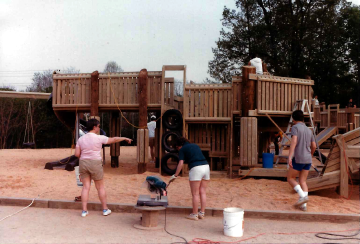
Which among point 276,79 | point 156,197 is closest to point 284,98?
point 276,79

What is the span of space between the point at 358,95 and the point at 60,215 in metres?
28.7

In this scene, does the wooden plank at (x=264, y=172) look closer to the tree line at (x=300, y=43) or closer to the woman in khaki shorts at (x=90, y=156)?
the woman in khaki shorts at (x=90, y=156)

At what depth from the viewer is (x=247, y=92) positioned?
40.5 feet

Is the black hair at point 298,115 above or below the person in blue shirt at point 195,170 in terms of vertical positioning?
above

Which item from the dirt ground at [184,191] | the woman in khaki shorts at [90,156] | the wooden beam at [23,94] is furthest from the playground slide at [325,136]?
the woman in khaki shorts at [90,156]

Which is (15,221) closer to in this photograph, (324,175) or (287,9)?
(324,175)

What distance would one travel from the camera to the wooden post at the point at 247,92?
12344mm

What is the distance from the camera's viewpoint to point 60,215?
7750mm

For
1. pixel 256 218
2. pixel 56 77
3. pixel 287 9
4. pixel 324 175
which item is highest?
pixel 287 9

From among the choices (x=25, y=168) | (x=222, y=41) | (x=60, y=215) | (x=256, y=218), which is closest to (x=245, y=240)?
(x=256, y=218)

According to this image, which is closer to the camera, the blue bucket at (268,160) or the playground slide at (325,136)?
the blue bucket at (268,160)

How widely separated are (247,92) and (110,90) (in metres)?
4.78

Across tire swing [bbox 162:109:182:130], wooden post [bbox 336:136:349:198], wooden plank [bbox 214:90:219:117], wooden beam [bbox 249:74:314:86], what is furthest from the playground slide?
wooden post [bbox 336:136:349:198]

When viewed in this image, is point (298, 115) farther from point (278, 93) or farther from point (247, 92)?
point (278, 93)
